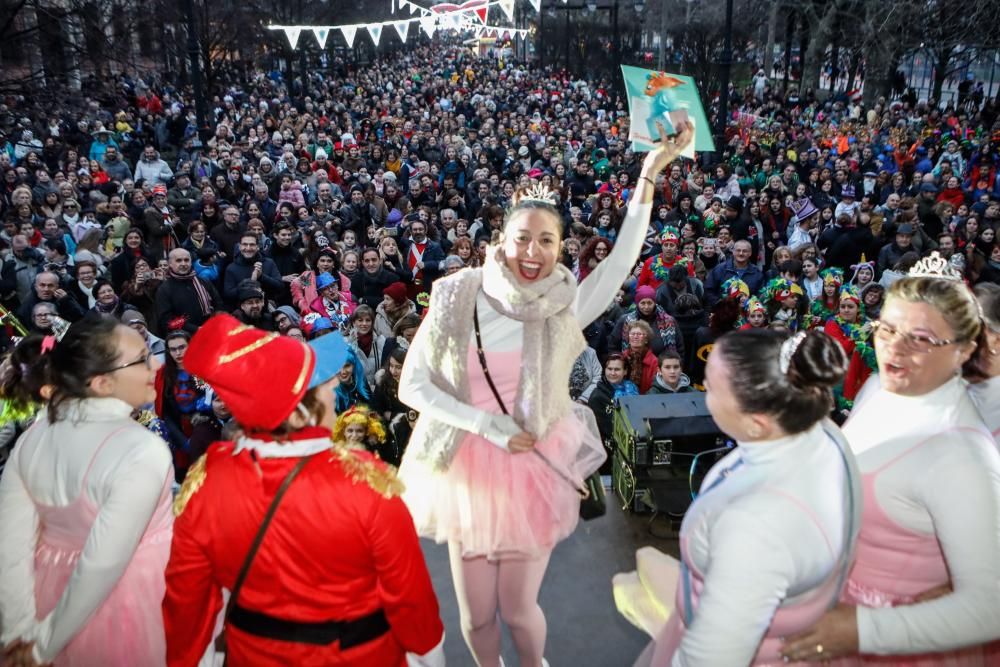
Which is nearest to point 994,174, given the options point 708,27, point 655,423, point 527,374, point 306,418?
point 655,423

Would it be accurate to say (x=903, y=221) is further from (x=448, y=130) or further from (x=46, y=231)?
(x=448, y=130)

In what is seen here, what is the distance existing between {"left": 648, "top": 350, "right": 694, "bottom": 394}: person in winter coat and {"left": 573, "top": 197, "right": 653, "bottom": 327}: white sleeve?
115 inches

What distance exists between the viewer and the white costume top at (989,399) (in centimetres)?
238

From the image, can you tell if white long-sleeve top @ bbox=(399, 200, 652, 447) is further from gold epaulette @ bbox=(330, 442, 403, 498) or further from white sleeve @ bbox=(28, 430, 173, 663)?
white sleeve @ bbox=(28, 430, 173, 663)

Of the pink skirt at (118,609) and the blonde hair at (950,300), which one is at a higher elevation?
the blonde hair at (950,300)

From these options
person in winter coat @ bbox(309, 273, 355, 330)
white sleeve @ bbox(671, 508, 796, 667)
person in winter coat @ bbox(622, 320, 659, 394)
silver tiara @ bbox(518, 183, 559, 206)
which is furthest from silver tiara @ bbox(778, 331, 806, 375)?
person in winter coat @ bbox(309, 273, 355, 330)

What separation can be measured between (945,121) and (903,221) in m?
12.5

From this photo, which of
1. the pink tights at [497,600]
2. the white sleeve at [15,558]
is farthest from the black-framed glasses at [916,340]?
the white sleeve at [15,558]

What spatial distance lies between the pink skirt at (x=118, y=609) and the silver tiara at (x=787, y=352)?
1.85 meters

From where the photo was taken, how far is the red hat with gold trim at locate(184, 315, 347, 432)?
1826 millimetres

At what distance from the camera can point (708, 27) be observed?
32.4m

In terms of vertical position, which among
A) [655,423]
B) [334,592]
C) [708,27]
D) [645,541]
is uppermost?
[708,27]

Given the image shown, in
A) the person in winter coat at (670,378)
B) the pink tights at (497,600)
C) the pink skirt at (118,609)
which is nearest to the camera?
the pink skirt at (118,609)

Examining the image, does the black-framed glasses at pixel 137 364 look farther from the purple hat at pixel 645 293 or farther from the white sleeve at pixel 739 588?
the purple hat at pixel 645 293
